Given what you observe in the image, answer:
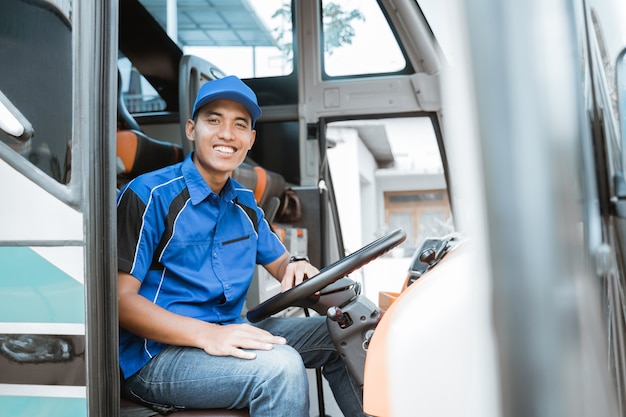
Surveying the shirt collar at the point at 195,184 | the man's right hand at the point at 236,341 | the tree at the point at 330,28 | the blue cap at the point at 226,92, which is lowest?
the man's right hand at the point at 236,341

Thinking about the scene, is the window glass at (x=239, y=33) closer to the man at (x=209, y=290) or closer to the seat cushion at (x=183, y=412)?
the man at (x=209, y=290)

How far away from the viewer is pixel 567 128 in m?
0.38

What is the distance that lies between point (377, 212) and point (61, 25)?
11.8 m

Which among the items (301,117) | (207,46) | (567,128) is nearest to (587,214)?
(567,128)

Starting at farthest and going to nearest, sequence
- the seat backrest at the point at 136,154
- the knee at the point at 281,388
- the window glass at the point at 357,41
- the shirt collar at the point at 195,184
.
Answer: the window glass at the point at 357,41 < the seat backrest at the point at 136,154 < the shirt collar at the point at 195,184 < the knee at the point at 281,388

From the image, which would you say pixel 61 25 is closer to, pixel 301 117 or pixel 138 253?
pixel 138 253

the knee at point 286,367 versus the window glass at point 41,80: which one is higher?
the window glass at point 41,80

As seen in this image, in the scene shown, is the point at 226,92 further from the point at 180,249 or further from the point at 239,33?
the point at 239,33

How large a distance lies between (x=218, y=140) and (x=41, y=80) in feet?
1.62

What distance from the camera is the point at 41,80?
96 centimetres

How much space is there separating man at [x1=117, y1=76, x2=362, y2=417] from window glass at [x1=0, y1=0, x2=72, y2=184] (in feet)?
0.87

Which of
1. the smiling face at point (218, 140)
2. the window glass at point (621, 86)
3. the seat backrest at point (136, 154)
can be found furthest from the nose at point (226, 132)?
the seat backrest at point (136, 154)

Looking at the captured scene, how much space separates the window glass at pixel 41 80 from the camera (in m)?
0.95

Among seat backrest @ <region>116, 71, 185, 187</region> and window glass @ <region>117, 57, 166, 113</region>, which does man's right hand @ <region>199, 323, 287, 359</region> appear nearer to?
seat backrest @ <region>116, 71, 185, 187</region>
